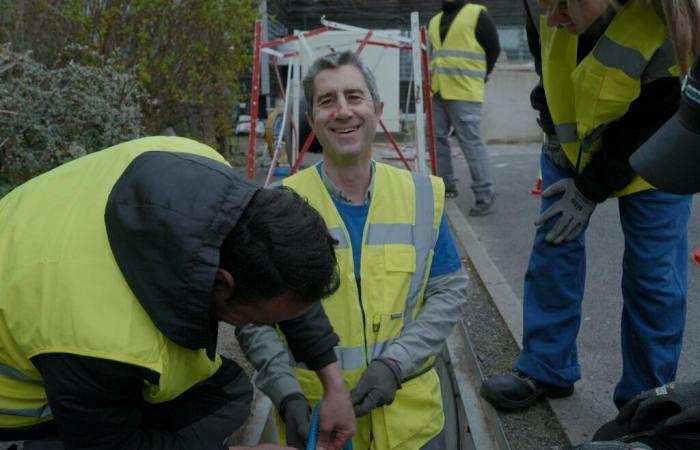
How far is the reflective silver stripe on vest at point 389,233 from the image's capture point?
2203mm

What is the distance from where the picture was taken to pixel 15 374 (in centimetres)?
162

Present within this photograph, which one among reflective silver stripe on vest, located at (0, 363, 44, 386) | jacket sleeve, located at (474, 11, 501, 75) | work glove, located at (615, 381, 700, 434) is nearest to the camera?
work glove, located at (615, 381, 700, 434)

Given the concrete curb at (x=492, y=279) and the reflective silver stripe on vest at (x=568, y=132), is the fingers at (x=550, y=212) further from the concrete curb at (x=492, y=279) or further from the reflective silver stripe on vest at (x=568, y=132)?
the concrete curb at (x=492, y=279)

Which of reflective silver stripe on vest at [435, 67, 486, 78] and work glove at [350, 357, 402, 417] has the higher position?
reflective silver stripe on vest at [435, 67, 486, 78]

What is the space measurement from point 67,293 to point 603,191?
1.83 m

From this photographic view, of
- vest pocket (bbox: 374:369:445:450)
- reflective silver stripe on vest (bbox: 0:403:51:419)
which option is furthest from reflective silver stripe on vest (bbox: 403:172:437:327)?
reflective silver stripe on vest (bbox: 0:403:51:419)

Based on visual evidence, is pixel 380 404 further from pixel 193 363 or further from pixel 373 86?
pixel 373 86

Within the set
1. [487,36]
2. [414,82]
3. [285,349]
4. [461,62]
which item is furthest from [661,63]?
[487,36]

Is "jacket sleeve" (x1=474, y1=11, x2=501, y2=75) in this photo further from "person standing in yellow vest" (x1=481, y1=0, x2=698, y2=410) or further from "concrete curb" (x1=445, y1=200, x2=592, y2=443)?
"person standing in yellow vest" (x1=481, y1=0, x2=698, y2=410)

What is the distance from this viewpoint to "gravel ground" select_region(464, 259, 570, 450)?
2.72 meters

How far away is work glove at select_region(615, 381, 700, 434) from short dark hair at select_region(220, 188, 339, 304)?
0.81 meters

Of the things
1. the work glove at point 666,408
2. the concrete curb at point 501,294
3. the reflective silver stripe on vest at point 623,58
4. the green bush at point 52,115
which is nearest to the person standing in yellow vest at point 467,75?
the concrete curb at point 501,294

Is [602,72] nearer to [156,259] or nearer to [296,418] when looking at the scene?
[296,418]

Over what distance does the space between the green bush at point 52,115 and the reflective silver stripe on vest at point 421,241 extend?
2381 millimetres
